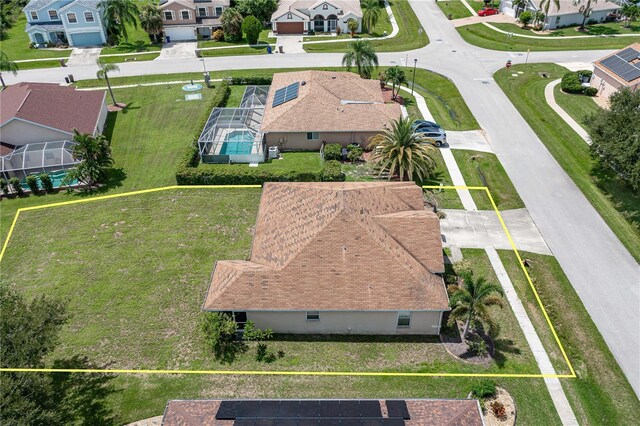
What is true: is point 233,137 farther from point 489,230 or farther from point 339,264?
point 489,230

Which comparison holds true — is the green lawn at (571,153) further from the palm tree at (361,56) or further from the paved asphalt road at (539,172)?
the palm tree at (361,56)

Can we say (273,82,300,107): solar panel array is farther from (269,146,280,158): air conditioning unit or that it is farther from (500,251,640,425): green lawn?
(500,251,640,425): green lawn

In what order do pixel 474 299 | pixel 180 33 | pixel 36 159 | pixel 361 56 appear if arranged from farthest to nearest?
pixel 180 33, pixel 361 56, pixel 36 159, pixel 474 299

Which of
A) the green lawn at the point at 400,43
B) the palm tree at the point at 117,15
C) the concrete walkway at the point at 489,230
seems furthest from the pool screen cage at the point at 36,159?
the green lawn at the point at 400,43

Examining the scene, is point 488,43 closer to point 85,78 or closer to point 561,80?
point 561,80

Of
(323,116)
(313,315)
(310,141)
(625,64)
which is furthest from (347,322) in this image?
(625,64)

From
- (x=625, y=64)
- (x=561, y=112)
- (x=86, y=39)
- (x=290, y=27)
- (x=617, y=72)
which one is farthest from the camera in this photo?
(x=290, y=27)
